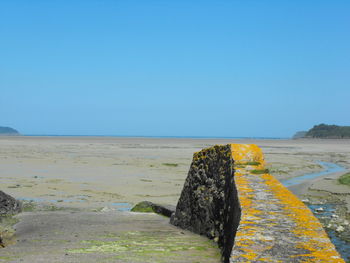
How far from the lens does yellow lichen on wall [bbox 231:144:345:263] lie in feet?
10.0

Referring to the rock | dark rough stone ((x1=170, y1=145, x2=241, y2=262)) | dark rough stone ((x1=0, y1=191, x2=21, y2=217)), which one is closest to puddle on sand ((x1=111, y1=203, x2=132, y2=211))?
the rock

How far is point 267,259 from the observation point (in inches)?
118

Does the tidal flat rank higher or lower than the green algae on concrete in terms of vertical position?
lower

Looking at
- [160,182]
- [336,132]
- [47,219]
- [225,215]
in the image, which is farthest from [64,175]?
[336,132]

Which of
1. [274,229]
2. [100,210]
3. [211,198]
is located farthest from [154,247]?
[100,210]

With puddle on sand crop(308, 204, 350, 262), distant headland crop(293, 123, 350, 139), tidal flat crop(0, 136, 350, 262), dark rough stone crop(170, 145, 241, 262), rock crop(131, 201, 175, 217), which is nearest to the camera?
tidal flat crop(0, 136, 350, 262)

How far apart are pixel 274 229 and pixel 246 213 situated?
0.42 m

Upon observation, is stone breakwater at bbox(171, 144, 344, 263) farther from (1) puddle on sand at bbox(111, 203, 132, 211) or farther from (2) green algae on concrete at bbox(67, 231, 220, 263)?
(1) puddle on sand at bbox(111, 203, 132, 211)

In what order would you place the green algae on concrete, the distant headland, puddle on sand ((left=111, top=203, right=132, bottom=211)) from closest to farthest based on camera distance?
the green algae on concrete
puddle on sand ((left=111, top=203, right=132, bottom=211))
the distant headland

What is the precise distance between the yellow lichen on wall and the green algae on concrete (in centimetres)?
79

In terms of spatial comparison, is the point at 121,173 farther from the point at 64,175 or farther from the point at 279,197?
the point at 279,197

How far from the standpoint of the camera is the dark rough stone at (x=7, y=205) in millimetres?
8179

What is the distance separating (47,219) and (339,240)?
6218 mm

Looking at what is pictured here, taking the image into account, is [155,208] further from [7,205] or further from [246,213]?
[246,213]
